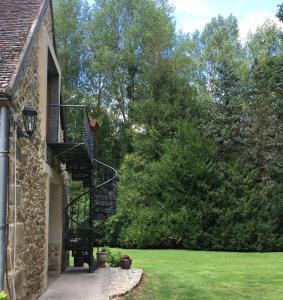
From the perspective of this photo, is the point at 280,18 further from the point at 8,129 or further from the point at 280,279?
the point at 8,129

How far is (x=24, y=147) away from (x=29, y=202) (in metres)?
0.99

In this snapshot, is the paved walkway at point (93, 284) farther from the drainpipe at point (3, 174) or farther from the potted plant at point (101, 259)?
the drainpipe at point (3, 174)

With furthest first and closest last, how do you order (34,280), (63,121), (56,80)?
(63,121)
(56,80)
(34,280)

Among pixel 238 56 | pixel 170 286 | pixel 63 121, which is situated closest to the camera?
pixel 170 286

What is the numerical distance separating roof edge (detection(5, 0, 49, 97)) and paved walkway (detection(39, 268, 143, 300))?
412 cm

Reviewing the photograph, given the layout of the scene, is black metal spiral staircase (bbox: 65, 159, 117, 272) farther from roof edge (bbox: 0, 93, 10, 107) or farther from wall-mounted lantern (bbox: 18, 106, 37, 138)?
roof edge (bbox: 0, 93, 10, 107)

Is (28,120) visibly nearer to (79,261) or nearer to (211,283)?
(211,283)

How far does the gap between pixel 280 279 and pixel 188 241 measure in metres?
12.1

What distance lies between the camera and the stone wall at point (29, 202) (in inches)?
239

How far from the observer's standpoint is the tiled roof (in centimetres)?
604

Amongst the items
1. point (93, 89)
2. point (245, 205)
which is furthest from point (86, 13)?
point (245, 205)

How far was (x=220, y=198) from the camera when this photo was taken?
23641mm

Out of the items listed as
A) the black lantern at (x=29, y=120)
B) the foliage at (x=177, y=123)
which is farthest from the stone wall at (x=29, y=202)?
the foliage at (x=177, y=123)

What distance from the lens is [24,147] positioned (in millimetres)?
6781
